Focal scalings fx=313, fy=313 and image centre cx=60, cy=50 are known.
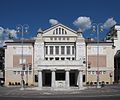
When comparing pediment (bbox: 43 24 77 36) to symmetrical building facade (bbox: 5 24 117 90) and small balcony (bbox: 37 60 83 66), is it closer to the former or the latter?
symmetrical building facade (bbox: 5 24 117 90)

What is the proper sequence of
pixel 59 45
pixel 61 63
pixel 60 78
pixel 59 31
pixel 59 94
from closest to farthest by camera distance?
pixel 59 94
pixel 61 63
pixel 60 78
pixel 59 31
pixel 59 45

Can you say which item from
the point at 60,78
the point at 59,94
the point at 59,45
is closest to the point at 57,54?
the point at 59,45

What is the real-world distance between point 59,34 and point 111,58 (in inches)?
614

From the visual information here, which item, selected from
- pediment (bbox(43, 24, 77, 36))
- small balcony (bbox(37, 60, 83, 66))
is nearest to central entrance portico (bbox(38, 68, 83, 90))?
small balcony (bbox(37, 60, 83, 66))

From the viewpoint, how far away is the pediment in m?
83.1

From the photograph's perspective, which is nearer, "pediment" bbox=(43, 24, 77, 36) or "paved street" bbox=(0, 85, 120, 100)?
"paved street" bbox=(0, 85, 120, 100)

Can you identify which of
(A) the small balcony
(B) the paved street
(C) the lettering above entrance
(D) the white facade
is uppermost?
(C) the lettering above entrance

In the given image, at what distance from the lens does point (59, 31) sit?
274ft

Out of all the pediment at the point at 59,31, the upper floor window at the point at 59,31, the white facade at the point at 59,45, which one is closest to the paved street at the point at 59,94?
the white facade at the point at 59,45

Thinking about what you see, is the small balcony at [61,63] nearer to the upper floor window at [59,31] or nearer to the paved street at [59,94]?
the upper floor window at [59,31]

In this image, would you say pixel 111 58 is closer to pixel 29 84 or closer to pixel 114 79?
pixel 114 79

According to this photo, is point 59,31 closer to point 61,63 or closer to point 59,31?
point 59,31

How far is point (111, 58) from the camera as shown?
8488cm

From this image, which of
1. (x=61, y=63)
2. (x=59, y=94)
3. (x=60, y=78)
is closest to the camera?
(x=59, y=94)
